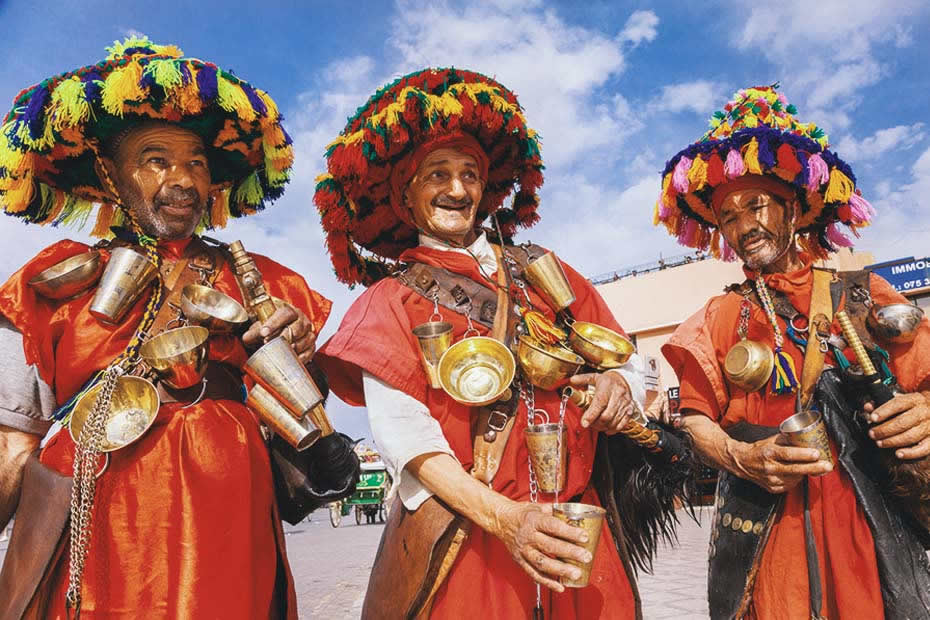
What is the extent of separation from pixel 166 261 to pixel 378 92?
Result: 978mm

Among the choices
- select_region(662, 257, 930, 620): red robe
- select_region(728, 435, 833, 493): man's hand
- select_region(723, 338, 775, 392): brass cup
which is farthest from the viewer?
select_region(723, 338, 775, 392): brass cup

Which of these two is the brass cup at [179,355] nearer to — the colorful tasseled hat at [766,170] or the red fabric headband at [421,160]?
the red fabric headband at [421,160]

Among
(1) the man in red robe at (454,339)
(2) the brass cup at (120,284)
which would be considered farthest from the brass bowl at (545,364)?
(2) the brass cup at (120,284)

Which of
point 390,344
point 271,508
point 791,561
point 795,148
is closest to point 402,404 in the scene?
point 390,344

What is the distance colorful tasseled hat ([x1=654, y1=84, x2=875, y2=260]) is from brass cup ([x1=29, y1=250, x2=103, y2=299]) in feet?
7.99

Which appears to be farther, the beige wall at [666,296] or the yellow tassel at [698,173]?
the beige wall at [666,296]

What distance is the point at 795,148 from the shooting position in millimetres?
3158

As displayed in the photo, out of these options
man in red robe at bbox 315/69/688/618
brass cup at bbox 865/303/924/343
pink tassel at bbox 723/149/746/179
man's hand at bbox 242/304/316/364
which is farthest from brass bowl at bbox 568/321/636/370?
pink tassel at bbox 723/149/746/179

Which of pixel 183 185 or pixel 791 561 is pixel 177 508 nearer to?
pixel 183 185

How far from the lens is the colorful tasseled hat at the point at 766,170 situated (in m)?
3.16

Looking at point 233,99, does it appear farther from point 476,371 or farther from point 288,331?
point 476,371

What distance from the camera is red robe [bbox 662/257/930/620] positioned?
260 cm

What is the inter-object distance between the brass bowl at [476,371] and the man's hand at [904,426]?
1.33 meters

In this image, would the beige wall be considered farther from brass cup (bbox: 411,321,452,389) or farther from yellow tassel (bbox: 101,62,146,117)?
yellow tassel (bbox: 101,62,146,117)
